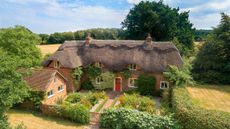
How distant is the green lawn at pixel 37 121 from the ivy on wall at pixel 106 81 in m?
11.2

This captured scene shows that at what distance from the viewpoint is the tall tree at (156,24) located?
50.4 m

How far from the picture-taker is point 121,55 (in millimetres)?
34656

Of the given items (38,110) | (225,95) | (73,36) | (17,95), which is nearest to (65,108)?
(38,110)

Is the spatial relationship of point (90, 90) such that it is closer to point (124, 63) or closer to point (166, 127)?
point (124, 63)

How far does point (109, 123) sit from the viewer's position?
22.5 m

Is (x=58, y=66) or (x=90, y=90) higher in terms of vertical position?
(x=58, y=66)

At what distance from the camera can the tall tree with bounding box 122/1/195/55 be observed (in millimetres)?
50431

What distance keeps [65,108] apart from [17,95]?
6.14m

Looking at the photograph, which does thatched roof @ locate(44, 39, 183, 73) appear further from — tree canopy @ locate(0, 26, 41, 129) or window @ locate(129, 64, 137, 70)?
tree canopy @ locate(0, 26, 41, 129)

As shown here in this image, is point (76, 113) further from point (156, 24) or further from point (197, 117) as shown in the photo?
point (156, 24)

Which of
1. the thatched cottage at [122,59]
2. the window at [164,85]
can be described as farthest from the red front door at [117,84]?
the window at [164,85]

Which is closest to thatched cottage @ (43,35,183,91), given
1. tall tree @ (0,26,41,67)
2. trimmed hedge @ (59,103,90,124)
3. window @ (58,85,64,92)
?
window @ (58,85,64,92)

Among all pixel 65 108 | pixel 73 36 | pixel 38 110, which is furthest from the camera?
pixel 73 36

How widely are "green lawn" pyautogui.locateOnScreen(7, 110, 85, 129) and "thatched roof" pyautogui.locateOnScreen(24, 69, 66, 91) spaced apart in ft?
9.64
